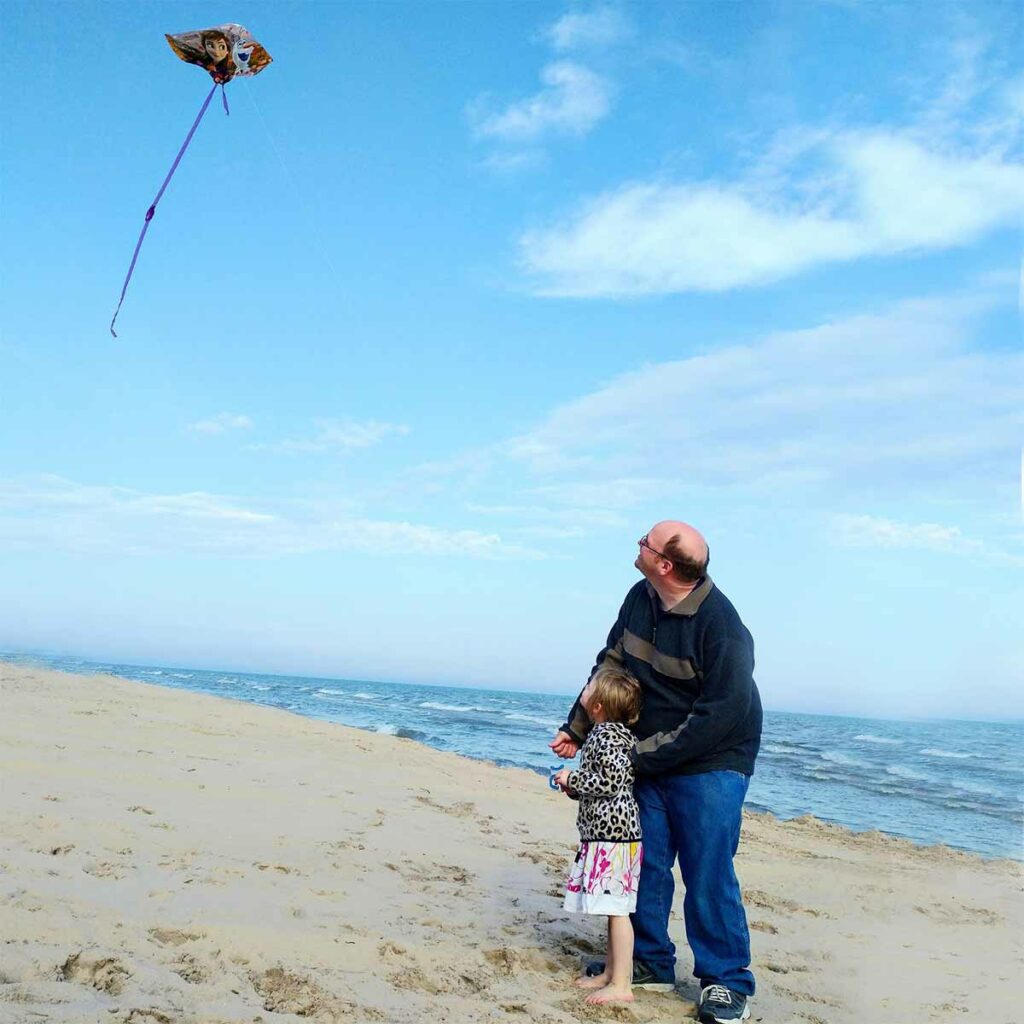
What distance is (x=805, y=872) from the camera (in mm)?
6832

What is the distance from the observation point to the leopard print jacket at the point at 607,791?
11.8 feet

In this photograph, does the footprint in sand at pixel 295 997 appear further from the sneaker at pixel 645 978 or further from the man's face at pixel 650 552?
the man's face at pixel 650 552

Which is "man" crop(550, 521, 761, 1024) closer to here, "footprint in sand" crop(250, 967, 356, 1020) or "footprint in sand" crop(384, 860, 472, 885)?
"footprint in sand" crop(250, 967, 356, 1020)

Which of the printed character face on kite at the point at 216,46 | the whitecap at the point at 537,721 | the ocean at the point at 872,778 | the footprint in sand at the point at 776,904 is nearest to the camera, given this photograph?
the footprint in sand at the point at 776,904

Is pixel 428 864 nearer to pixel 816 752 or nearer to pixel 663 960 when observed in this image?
pixel 663 960

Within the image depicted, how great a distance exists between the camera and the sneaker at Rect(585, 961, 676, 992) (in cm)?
369

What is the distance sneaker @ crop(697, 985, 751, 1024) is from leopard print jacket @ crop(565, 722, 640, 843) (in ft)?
1.96

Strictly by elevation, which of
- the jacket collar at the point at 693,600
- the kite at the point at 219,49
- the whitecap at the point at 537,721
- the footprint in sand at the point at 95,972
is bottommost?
the whitecap at the point at 537,721

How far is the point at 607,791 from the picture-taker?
3600 mm

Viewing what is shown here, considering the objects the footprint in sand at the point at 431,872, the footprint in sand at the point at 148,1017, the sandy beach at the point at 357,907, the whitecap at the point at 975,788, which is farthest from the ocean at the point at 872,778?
the footprint in sand at the point at 148,1017

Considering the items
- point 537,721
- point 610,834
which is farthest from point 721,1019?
point 537,721

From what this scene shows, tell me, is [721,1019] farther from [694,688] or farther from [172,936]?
[172,936]

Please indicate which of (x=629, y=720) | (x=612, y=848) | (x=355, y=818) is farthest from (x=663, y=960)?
(x=355, y=818)

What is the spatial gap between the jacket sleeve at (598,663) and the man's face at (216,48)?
502cm
